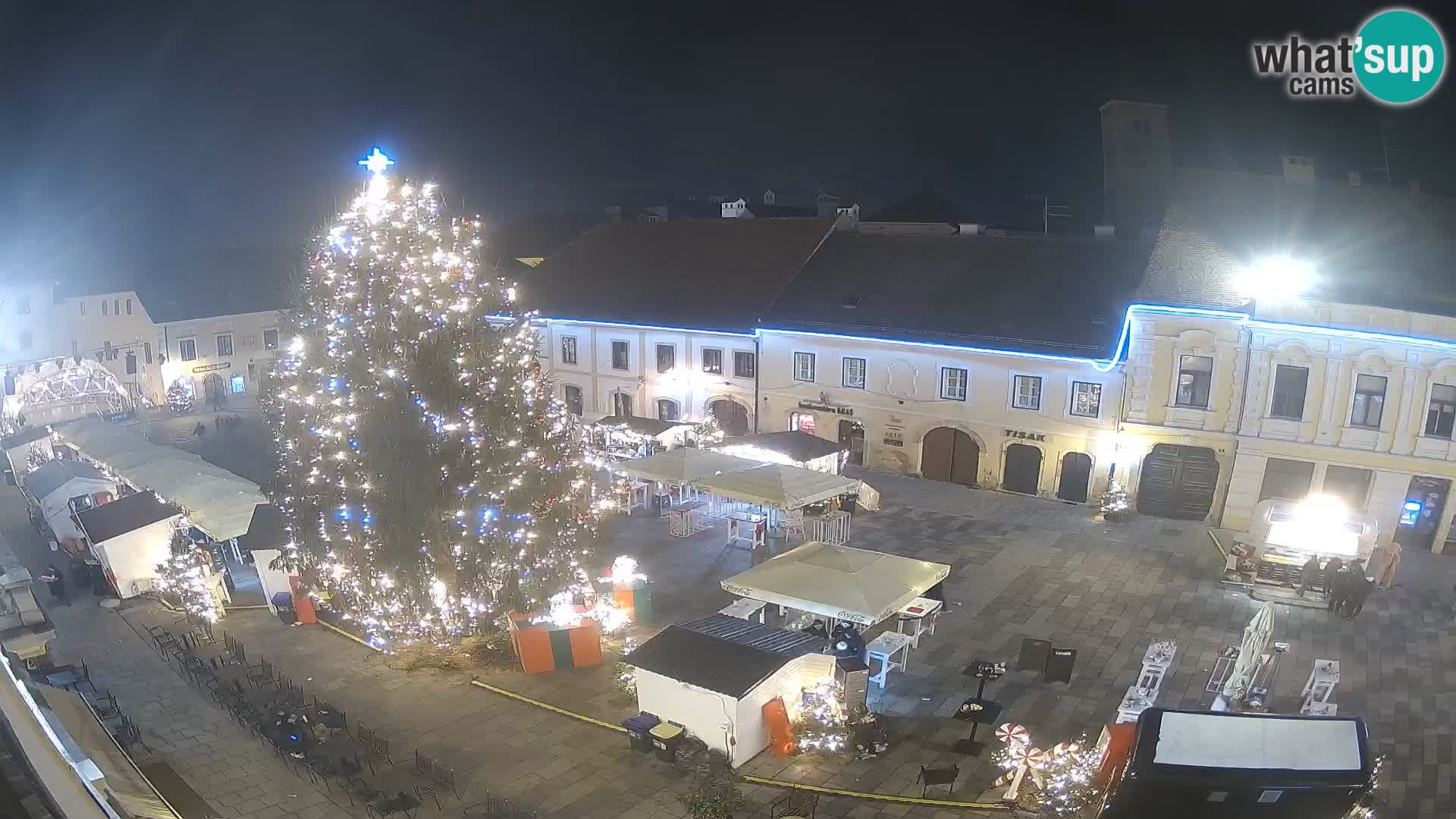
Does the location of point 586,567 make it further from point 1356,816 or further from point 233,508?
point 1356,816

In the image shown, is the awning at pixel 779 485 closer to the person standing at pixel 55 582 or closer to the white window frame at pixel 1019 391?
the white window frame at pixel 1019 391

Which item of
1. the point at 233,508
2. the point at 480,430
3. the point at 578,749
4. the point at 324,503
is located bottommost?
the point at 578,749

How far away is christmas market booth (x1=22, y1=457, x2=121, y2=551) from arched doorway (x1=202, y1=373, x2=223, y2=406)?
20771mm

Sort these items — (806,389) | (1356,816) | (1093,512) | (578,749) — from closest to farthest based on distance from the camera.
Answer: (1356,816) < (578,749) < (1093,512) < (806,389)

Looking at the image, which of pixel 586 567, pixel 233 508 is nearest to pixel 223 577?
pixel 233 508

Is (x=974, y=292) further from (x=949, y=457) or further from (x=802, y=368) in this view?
(x=802, y=368)

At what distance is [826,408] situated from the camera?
3078 cm

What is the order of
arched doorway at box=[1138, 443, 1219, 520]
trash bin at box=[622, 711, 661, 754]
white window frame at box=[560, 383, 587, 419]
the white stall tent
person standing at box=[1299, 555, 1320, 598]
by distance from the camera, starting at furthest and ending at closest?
white window frame at box=[560, 383, 587, 419] → arched doorway at box=[1138, 443, 1219, 520] → the white stall tent → person standing at box=[1299, 555, 1320, 598] → trash bin at box=[622, 711, 661, 754]

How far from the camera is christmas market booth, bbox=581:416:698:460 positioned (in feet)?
98.0

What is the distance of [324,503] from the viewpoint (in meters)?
16.3

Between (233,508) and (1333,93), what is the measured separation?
30752 mm

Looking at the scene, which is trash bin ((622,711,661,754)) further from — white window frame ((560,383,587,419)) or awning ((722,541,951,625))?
white window frame ((560,383,587,419))

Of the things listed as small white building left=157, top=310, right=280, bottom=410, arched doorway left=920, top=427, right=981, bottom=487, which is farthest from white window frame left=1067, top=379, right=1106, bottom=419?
small white building left=157, top=310, right=280, bottom=410

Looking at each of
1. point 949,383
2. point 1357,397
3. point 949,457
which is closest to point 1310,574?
point 1357,397
